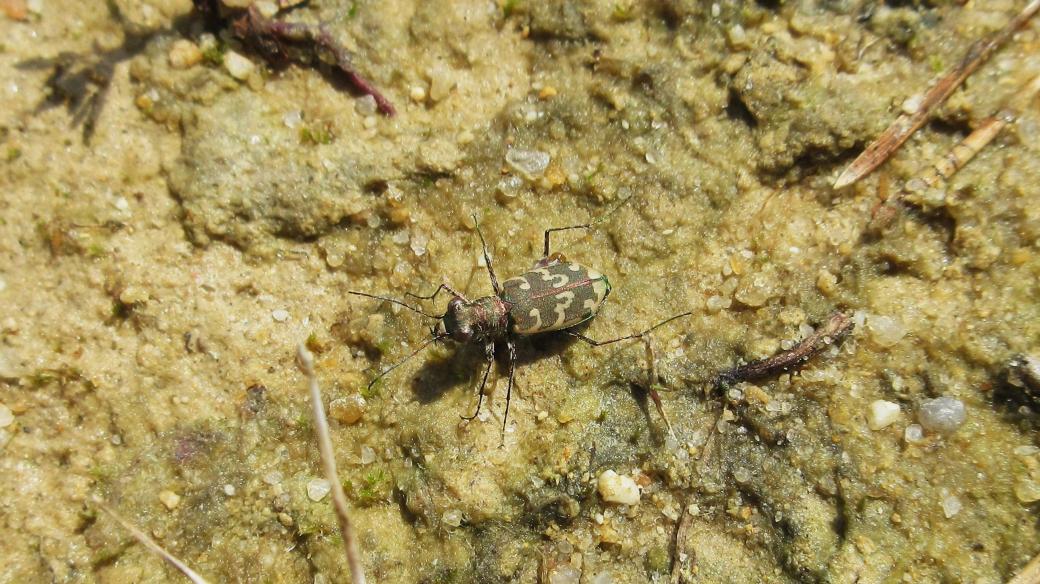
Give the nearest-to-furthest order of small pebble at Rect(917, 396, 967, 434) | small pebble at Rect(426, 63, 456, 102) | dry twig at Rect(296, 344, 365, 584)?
dry twig at Rect(296, 344, 365, 584)
small pebble at Rect(917, 396, 967, 434)
small pebble at Rect(426, 63, 456, 102)

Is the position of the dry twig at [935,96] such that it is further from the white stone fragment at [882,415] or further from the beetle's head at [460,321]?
the beetle's head at [460,321]

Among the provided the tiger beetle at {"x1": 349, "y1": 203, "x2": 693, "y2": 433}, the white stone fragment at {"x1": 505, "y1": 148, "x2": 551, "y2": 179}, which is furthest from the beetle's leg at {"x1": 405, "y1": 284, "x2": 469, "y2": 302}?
the white stone fragment at {"x1": 505, "y1": 148, "x2": 551, "y2": 179}

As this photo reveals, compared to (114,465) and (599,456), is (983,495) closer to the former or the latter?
(599,456)

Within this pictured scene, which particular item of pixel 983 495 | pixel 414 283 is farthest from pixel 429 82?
pixel 983 495

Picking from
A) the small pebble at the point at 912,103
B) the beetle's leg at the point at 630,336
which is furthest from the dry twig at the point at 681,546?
the small pebble at the point at 912,103

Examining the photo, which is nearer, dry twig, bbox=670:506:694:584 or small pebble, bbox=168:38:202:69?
dry twig, bbox=670:506:694:584

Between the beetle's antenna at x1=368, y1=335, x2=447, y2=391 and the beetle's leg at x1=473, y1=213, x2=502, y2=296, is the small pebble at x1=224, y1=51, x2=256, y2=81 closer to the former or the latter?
the beetle's leg at x1=473, y1=213, x2=502, y2=296

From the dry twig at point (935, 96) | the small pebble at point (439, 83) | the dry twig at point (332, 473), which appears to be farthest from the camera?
the small pebble at point (439, 83)

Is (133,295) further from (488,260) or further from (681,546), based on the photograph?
(681,546)

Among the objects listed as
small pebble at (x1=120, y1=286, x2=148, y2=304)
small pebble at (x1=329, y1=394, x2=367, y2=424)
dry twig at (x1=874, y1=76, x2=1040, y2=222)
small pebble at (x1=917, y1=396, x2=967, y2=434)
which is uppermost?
dry twig at (x1=874, y1=76, x2=1040, y2=222)
